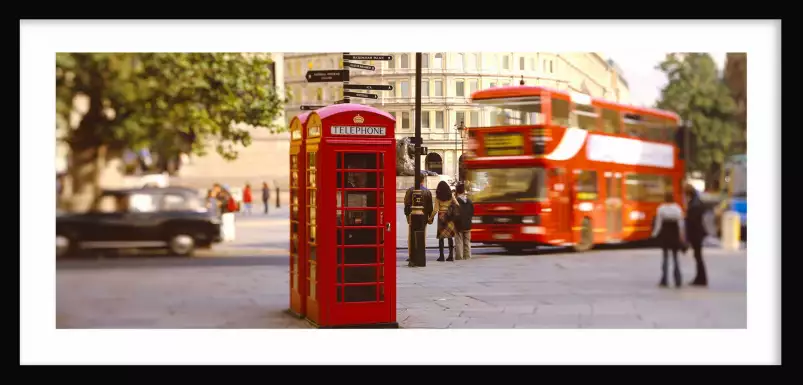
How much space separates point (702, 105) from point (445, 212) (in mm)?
2878

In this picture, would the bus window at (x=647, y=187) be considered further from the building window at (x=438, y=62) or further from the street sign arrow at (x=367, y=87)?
the street sign arrow at (x=367, y=87)

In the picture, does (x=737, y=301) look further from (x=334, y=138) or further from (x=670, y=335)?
(x=334, y=138)

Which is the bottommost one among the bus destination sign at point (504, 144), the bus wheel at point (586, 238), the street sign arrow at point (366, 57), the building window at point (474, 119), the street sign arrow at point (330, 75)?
the bus wheel at point (586, 238)

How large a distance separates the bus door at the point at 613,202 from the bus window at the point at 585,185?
0.25 metres

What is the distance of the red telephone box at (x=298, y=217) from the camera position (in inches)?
322

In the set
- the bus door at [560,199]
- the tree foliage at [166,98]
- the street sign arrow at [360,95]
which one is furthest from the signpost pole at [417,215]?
the bus door at [560,199]

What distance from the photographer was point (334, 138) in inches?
301

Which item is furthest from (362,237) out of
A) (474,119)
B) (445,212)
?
(474,119)

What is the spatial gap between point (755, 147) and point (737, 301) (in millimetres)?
1344

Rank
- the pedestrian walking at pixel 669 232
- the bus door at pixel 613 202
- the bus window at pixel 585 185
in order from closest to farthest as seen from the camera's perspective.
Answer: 1. the pedestrian walking at pixel 669 232
2. the bus door at pixel 613 202
3. the bus window at pixel 585 185

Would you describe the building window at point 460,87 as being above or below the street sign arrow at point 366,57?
below

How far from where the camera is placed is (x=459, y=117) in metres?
10.5

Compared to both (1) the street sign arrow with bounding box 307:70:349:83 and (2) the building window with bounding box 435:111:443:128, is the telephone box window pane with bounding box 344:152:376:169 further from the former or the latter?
(2) the building window with bounding box 435:111:443:128
